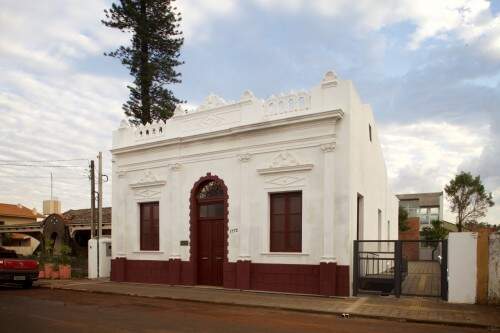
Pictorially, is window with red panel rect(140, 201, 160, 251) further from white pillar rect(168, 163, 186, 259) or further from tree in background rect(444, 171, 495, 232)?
tree in background rect(444, 171, 495, 232)

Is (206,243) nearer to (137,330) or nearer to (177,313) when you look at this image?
(177,313)

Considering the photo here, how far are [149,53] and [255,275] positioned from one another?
14.8 m

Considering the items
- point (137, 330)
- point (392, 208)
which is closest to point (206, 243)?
point (137, 330)

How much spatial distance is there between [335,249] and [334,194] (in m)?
1.52

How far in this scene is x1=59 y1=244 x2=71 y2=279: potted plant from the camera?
20375mm

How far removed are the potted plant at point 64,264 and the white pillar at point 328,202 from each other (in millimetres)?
12440

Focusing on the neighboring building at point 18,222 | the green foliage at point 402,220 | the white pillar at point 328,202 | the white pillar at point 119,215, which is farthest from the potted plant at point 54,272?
the green foliage at point 402,220

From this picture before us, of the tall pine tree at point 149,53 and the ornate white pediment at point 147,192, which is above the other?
the tall pine tree at point 149,53

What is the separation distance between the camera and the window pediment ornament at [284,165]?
549 inches

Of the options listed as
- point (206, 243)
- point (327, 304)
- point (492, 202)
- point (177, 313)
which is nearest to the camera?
point (177, 313)

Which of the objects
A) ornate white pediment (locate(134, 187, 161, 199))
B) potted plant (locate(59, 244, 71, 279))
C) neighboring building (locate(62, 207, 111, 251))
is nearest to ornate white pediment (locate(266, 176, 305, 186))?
ornate white pediment (locate(134, 187, 161, 199))

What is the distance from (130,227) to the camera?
18.2 metres

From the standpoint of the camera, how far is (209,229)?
1603cm

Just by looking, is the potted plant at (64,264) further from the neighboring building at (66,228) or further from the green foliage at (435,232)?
the green foliage at (435,232)
